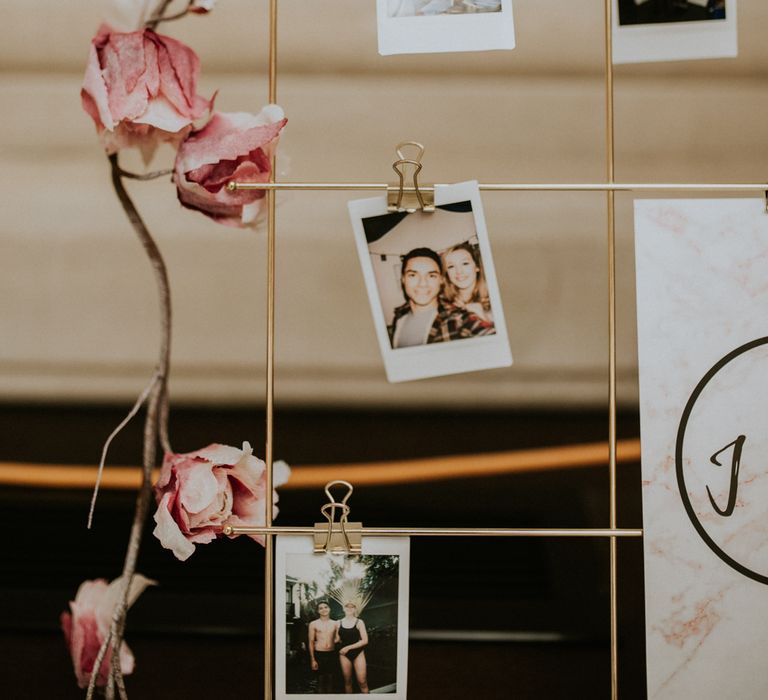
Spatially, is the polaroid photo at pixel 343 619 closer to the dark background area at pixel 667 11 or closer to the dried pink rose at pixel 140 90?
the dried pink rose at pixel 140 90

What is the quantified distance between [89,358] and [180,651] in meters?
0.32

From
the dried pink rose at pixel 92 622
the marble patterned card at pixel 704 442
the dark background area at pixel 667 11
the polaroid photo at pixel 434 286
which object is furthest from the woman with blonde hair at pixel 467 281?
the dried pink rose at pixel 92 622

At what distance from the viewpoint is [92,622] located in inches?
22.1

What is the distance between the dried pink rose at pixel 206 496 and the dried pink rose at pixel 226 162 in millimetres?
198

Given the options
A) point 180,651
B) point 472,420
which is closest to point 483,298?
A: point 472,420

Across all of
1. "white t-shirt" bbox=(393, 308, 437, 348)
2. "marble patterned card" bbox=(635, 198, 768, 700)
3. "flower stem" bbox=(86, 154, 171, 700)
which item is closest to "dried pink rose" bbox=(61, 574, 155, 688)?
"flower stem" bbox=(86, 154, 171, 700)

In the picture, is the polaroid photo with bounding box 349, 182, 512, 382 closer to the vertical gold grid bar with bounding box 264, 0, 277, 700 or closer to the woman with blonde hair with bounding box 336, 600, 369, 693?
the vertical gold grid bar with bounding box 264, 0, 277, 700

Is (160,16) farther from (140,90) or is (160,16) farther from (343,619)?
(343,619)

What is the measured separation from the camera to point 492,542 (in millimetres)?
672

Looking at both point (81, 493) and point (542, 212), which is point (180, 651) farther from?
point (542, 212)

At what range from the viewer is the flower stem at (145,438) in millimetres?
536

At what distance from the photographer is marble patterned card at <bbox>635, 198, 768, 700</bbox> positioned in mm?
474

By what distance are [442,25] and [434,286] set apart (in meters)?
0.21

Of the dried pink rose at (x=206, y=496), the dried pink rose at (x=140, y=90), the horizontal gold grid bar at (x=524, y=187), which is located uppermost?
the dried pink rose at (x=140, y=90)
